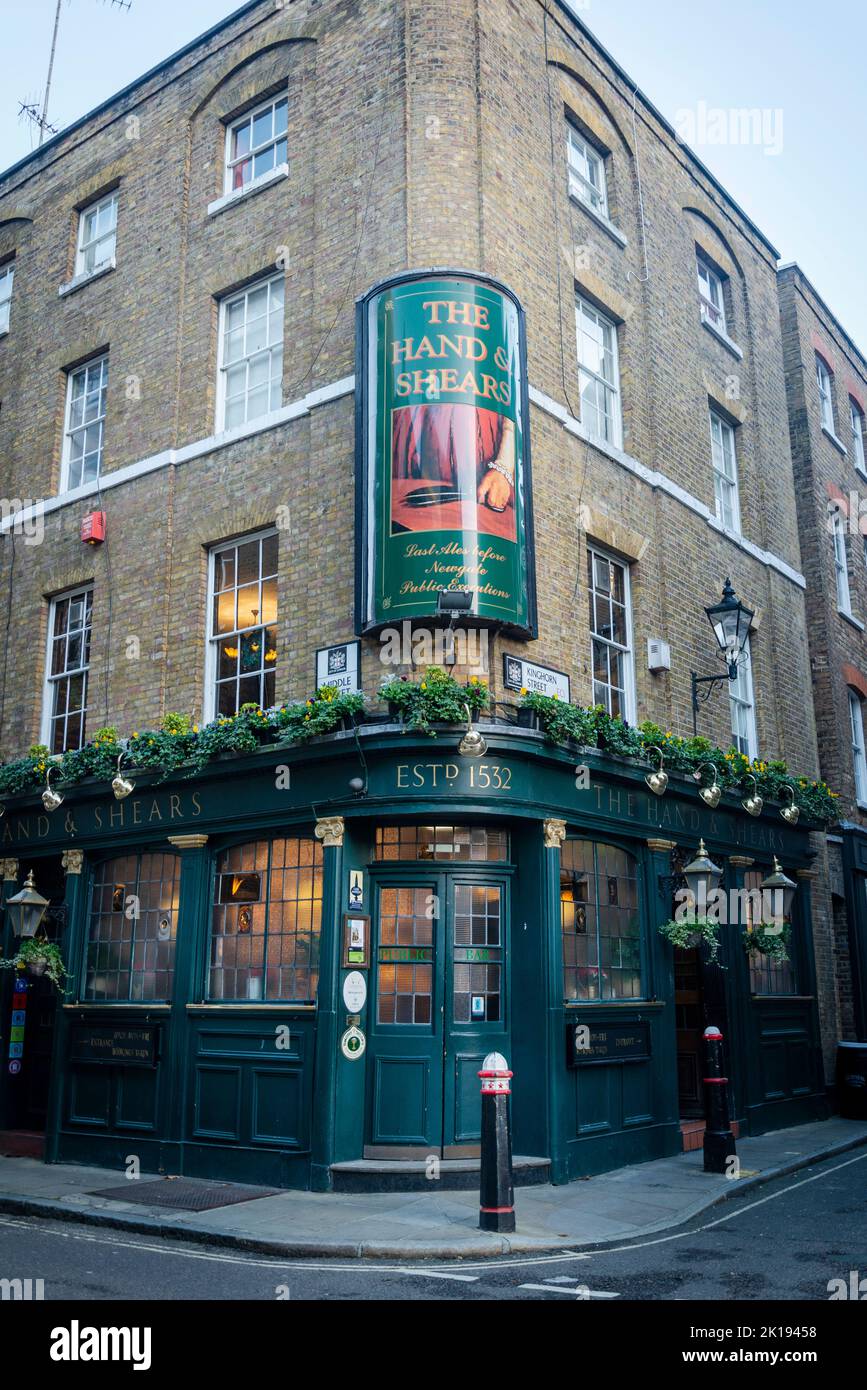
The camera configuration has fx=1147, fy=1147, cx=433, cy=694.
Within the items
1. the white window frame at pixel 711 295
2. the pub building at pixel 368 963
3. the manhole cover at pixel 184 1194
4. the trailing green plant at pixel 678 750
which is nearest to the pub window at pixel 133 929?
the pub building at pixel 368 963

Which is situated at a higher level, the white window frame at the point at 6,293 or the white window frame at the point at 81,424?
the white window frame at the point at 6,293

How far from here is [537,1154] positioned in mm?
10523

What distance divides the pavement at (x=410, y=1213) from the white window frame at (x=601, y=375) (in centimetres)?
821

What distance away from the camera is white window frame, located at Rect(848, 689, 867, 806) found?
19734mm

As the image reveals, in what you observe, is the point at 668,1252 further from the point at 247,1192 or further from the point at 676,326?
the point at 676,326

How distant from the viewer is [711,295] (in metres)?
17.8

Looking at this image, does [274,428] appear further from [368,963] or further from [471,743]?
[368,963]

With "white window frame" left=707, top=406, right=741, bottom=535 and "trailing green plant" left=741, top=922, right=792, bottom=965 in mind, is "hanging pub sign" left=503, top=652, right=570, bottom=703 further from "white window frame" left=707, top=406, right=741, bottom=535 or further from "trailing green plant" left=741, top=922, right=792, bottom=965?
"white window frame" left=707, top=406, right=741, bottom=535

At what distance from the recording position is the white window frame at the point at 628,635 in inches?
517

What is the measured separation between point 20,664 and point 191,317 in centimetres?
495

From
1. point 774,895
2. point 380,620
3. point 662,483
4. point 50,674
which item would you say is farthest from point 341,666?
point 774,895

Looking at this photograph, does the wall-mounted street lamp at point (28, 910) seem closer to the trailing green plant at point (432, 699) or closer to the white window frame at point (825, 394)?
the trailing green plant at point (432, 699)

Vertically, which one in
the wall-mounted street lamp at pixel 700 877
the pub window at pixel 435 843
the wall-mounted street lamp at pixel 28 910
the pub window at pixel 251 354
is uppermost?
the pub window at pixel 251 354

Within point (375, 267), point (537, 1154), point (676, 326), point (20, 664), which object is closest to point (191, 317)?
point (375, 267)
